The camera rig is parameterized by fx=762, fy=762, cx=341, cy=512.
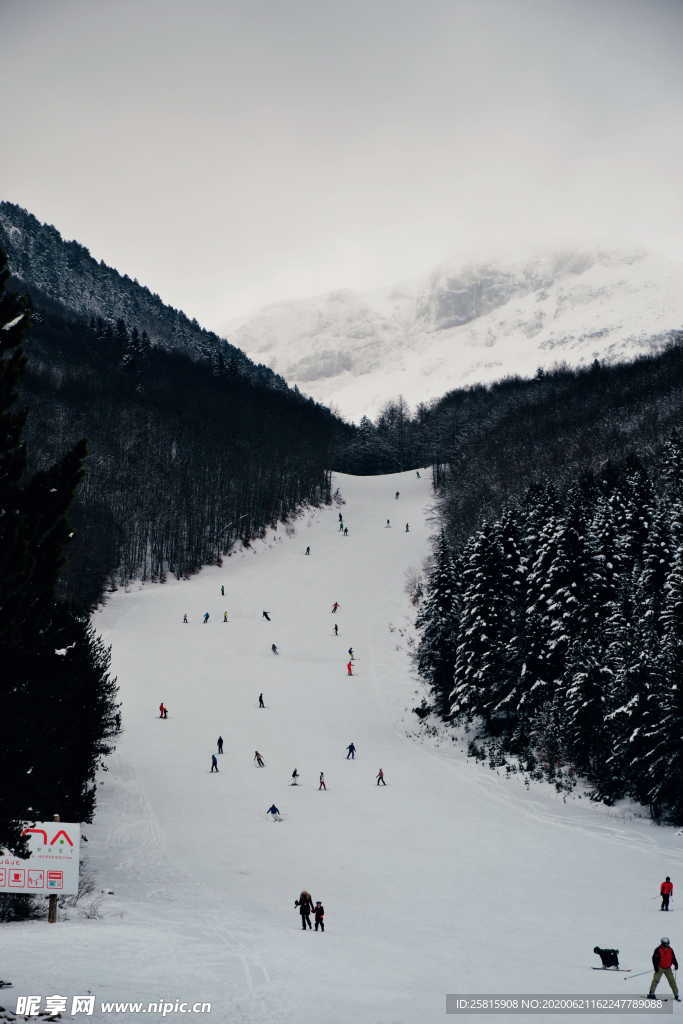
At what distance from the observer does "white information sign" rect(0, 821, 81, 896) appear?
627 inches

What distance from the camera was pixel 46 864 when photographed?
1631 centimetres

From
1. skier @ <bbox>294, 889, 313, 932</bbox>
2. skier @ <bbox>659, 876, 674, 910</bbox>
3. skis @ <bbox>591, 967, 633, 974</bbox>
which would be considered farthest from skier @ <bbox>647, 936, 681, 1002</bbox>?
skier @ <bbox>294, 889, 313, 932</bbox>

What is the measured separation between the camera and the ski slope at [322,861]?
1387cm

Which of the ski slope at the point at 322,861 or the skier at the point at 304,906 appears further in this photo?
the skier at the point at 304,906

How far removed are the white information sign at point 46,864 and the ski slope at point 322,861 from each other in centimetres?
83

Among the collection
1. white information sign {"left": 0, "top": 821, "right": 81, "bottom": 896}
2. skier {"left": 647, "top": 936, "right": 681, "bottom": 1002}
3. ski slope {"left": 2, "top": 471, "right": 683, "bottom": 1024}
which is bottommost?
ski slope {"left": 2, "top": 471, "right": 683, "bottom": 1024}

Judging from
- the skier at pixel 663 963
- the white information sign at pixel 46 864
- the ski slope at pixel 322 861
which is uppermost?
the white information sign at pixel 46 864

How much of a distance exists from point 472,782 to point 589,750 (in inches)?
226

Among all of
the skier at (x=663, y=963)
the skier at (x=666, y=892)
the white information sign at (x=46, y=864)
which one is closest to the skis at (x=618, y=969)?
the skier at (x=663, y=963)

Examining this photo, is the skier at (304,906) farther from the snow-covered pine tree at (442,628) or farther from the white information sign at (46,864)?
the snow-covered pine tree at (442,628)

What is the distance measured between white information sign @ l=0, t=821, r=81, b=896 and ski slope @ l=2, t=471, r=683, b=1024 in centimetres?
83

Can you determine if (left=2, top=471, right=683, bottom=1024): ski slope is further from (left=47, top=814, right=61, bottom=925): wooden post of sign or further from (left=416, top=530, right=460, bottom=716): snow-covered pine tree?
(left=416, top=530, right=460, bottom=716): snow-covered pine tree

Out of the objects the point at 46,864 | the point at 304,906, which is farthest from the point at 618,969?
the point at 46,864

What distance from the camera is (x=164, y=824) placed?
2900cm
